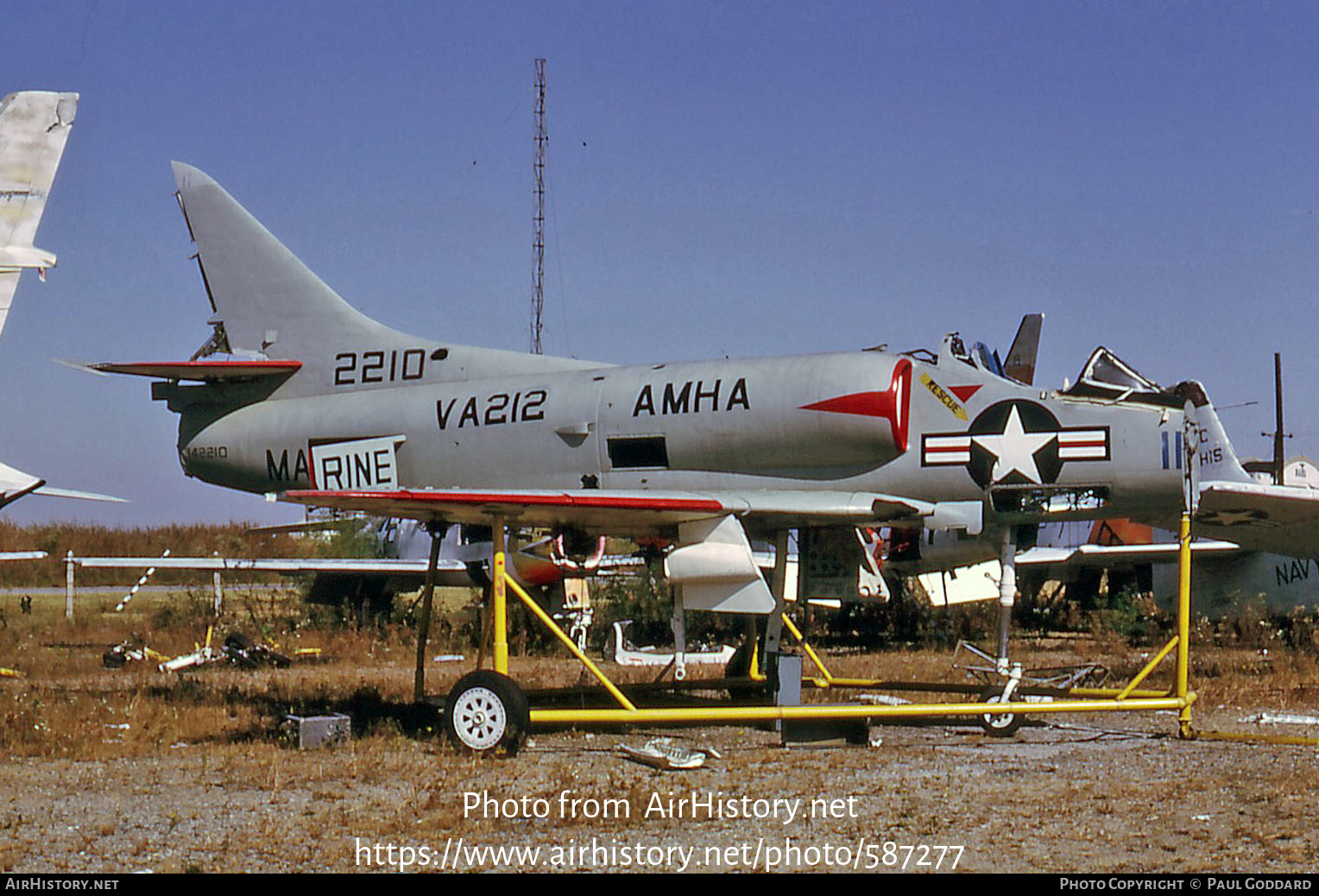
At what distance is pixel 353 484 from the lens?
42.1 feet

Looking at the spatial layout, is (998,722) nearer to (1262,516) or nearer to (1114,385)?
(1114,385)

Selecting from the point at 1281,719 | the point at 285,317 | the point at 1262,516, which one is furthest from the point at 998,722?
the point at 285,317

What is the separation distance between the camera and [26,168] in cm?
1119

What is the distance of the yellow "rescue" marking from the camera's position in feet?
36.3

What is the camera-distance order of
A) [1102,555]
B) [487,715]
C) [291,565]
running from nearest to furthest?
[487,715] → [291,565] → [1102,555]

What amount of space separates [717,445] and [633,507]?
140cm

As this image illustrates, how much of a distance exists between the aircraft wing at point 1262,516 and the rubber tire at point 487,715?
8.88m

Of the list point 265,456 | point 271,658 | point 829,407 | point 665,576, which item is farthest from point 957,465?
point 271,658

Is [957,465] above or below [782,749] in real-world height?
above

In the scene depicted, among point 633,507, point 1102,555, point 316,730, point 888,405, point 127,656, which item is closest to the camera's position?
point 633,507

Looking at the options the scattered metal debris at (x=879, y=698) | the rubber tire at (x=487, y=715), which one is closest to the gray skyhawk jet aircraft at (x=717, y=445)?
the rubber tire at (x=487, y=715)

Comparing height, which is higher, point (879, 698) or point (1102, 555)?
A: point (1102, 555)
